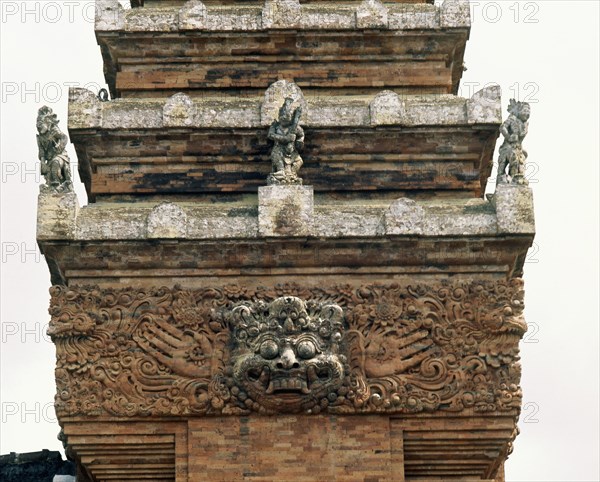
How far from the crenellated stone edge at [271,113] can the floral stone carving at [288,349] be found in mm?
3137

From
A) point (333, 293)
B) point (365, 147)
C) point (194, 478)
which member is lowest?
point (194, 478)

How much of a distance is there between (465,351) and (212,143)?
5736mm

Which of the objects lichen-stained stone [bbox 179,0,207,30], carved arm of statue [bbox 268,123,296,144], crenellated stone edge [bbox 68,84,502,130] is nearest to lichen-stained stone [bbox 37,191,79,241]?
crenellated stone edge [bbox 68,84,502,130]

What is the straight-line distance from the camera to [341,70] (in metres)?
44.3

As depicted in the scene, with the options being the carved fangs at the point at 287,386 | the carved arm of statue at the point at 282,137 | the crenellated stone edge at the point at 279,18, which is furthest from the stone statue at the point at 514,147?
the carved fangs at the point at 287,386

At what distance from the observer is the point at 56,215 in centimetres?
4097

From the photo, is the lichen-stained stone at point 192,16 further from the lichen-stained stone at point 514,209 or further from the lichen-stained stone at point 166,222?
the lichen-stained stone at point 514,209

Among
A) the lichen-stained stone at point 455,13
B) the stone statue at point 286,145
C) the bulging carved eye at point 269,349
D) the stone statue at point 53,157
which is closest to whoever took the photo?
the bulging carved eye at point 269,349

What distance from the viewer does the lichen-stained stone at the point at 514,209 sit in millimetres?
40938

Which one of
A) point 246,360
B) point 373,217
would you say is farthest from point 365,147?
point 246,360

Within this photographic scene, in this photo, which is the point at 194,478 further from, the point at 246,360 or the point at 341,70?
the point at 341,70

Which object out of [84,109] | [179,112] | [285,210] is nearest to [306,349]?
[285,210]

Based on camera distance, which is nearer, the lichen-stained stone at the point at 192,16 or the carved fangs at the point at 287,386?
the carved fangs at the point at 287,386

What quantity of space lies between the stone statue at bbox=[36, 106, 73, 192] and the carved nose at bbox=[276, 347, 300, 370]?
4579mm
